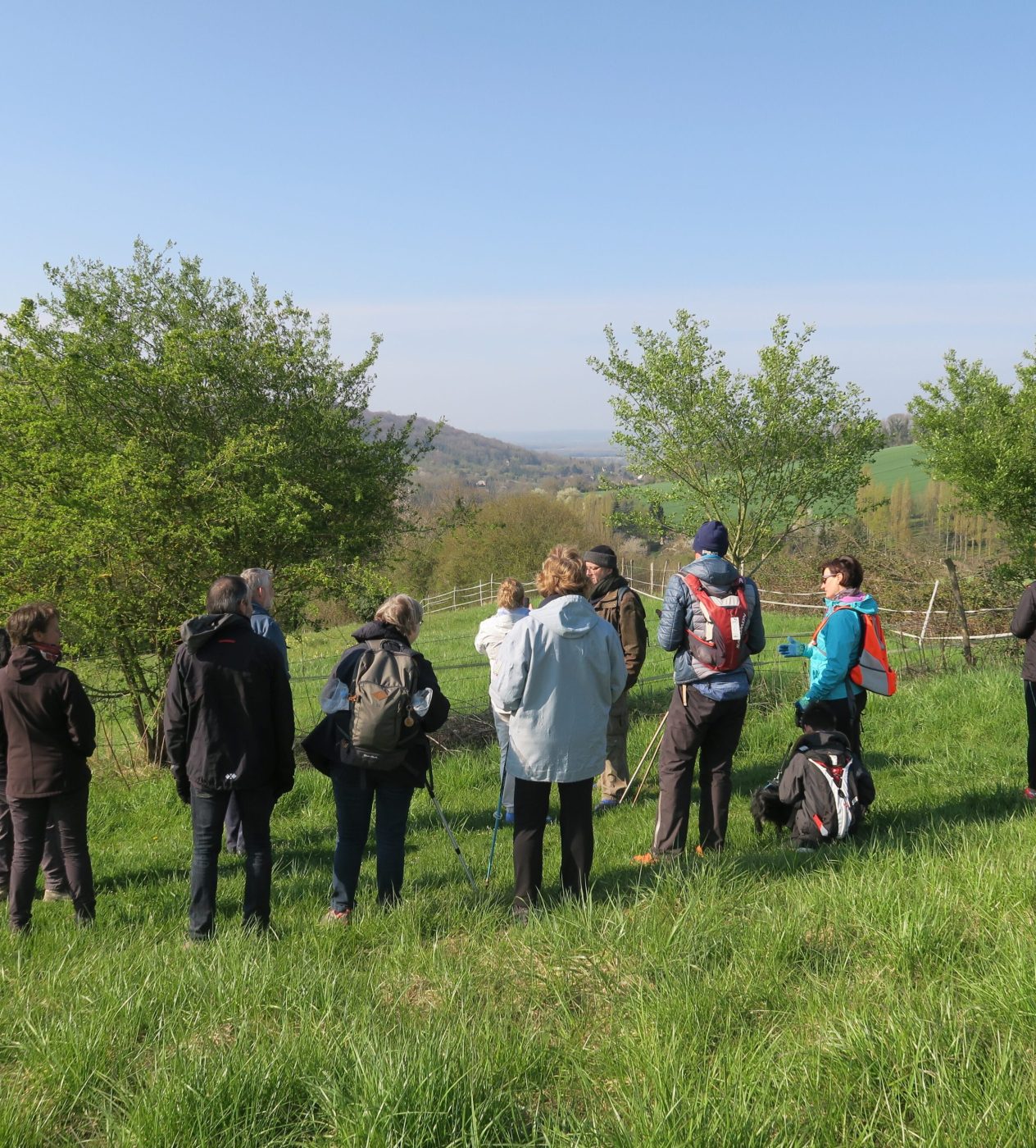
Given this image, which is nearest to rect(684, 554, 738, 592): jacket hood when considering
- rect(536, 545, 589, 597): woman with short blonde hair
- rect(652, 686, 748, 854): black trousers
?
rect(652, 686, 748, 854): black trousers

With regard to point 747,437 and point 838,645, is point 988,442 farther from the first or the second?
point 838,645

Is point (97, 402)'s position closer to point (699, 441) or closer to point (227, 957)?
point (227, 957)

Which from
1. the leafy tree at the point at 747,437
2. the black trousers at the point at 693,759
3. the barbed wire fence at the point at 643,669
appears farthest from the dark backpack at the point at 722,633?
the leafy tree at the point at 747,437

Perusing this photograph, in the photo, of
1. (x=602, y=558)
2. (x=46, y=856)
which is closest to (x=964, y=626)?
(x=602, y=558)

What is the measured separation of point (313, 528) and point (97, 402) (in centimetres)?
333

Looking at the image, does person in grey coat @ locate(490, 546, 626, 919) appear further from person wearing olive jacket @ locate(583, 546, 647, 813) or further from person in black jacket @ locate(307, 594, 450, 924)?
person wearing olive jacket @ locate(583, 546, 647, 813)

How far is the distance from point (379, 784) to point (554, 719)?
39.7 inches

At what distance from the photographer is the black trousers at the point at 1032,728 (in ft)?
20.0

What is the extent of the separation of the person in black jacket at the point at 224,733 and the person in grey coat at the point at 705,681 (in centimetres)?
221

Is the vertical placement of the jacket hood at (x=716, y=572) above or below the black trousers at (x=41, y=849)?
above

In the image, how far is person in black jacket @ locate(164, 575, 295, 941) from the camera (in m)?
4.19

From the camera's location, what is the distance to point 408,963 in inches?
131

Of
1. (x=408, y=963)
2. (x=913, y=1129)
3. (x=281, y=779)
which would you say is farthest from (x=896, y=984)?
(x=281, y=779)

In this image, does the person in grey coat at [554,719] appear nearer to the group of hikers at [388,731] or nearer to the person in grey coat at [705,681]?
the group of hikers at [388,731]
